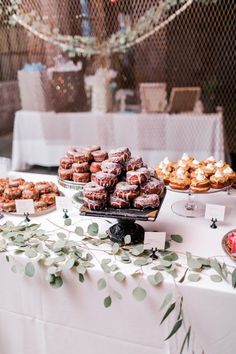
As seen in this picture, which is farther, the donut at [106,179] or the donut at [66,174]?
the donut at [66,174]

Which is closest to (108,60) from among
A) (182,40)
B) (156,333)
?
(182,40)

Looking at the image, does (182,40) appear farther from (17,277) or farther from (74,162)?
(17,277)

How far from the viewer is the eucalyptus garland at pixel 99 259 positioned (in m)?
0.97

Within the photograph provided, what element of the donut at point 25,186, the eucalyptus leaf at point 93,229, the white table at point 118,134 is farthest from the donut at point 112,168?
the white table at point 118,134

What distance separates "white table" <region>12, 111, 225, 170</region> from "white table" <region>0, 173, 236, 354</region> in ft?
5.23

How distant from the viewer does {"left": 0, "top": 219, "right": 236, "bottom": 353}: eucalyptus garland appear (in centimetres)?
97

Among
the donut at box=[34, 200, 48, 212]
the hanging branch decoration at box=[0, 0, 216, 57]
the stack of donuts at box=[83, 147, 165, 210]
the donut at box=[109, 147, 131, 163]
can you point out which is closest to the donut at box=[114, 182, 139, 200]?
the stack of donuts at box=[83, 147, 165, 210]

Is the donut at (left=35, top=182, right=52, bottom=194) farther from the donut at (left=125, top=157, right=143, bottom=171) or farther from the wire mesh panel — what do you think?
the wire mesh panel

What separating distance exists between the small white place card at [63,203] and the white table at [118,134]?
1677 millimetres

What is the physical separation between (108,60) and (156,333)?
262cm

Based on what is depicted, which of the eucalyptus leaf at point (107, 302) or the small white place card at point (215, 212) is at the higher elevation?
the small white place card at point (215, 212)

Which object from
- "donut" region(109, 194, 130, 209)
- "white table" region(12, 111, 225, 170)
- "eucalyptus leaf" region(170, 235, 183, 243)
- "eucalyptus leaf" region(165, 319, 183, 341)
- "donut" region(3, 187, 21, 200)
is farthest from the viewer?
"white table" region(12, 111, 225, 170)

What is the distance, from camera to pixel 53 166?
3215 millimetres

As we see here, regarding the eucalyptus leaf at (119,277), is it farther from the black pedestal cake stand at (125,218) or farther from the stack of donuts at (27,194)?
the stack of donuts at (27,194)
